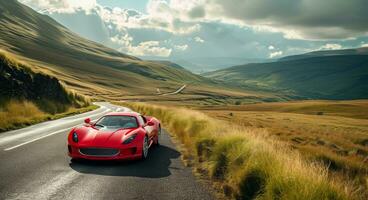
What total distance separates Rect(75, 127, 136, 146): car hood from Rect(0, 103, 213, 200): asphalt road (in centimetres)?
61

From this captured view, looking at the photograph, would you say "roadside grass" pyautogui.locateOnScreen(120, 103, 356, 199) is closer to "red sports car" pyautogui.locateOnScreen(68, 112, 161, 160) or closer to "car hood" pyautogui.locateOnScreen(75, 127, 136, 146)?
"red sports car" pyautogui.locateOnScreen(68, 112, 161, 160)

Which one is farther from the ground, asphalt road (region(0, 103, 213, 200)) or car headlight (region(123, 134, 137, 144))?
car headlight (region(123, 134, 137, 144))

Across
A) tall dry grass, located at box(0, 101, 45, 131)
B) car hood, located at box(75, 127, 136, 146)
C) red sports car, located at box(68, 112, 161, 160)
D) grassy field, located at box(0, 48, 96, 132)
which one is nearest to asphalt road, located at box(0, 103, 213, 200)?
red sports car, located at box(68, 112, 161, 160)

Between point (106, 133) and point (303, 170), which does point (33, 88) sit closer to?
point (106, 133)

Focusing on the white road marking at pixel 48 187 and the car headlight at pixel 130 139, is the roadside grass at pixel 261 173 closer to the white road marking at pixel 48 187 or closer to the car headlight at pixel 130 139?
the car headlight at pixel 130 139

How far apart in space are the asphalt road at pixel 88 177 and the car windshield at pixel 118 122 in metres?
1.28

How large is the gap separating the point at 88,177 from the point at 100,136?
220 centimetres

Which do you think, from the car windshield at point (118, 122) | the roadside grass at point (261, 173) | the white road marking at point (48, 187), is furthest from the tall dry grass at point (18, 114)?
the roadside grass at point (261, 173)

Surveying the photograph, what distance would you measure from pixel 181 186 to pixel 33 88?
23.2 m

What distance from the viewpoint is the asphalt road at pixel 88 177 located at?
727 cm

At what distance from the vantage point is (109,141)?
10484mm

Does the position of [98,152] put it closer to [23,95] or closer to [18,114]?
[18,114]

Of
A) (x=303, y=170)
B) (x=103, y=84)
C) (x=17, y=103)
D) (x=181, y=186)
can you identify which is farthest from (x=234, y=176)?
(x=103, y=84)

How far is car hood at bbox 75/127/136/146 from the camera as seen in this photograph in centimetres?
1041
